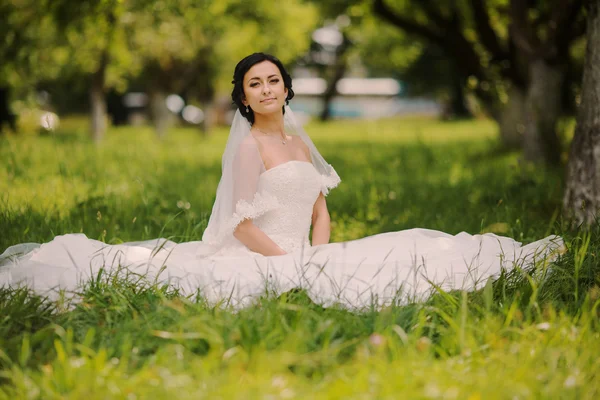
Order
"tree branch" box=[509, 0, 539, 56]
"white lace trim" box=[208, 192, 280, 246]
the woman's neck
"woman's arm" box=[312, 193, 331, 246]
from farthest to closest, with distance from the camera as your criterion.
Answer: "tree branch" box=[509, 0, 539, 56] → "woman's arm" box=[312, 193, 331, 246] → the woman's neck → "white lace trim" box=[208, 192, 280, 246]

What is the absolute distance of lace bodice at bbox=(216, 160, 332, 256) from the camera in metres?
4.00

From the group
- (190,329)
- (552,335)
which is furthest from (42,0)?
(552,335)

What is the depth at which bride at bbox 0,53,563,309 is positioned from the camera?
11.7ft

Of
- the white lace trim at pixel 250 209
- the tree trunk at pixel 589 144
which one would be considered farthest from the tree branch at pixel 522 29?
the white lace trim at pixel 250 209

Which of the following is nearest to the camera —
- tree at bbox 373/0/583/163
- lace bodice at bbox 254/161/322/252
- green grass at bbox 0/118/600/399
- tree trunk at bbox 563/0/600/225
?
green grass at bbox 0/118/600/399

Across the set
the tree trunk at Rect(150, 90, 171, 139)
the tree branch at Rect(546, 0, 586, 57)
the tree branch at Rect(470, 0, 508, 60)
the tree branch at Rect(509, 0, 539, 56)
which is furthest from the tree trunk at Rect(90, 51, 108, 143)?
the tree branch at Rect(546, 0, 586, 57)

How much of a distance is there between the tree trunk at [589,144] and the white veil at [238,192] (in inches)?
110

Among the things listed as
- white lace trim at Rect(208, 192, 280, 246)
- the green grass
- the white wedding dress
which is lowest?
the green grass

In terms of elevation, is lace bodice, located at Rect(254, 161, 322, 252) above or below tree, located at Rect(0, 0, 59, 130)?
below

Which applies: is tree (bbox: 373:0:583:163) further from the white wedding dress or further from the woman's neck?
the woman's neck

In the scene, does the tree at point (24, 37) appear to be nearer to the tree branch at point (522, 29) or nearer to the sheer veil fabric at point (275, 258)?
the tree branch at point (522, 29)

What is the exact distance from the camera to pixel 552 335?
3.00m

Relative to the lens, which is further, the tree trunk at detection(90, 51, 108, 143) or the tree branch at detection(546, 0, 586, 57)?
the tree trunk at detection(90, 51, 108, 143)

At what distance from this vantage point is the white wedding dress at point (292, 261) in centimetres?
354
